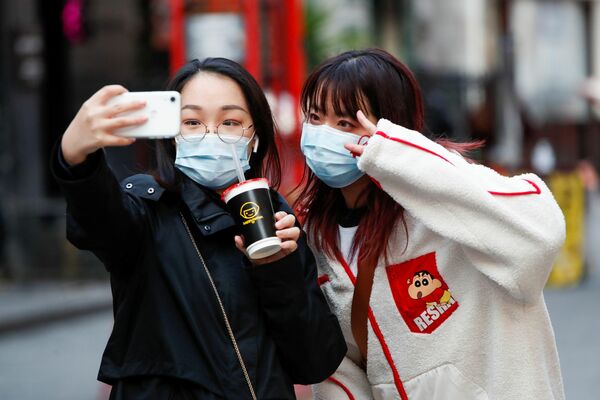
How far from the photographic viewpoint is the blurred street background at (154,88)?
29.9 ft

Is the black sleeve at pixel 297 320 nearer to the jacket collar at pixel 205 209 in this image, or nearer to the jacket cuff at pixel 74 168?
the jacket collar at pixel 205 209

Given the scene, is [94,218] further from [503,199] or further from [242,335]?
[503,199]

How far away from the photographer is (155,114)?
2.23 metres

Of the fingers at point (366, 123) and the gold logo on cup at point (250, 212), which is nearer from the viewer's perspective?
the gold logo on cup at point (250, 212)

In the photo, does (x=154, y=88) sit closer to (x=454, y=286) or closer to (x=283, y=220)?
(x=454, y=286)

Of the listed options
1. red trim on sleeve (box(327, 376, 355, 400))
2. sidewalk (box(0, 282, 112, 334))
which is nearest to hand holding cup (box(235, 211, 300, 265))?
red trim on sleeve (box(327, 376, 355, 400))

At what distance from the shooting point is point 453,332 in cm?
267

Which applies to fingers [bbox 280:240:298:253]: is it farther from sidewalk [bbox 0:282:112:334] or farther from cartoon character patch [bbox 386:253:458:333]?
Answer: sidewalk [bbox 0:282:112:334]

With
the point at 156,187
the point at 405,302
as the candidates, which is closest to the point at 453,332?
the point at 405,302

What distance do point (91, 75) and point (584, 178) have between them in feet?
31.6

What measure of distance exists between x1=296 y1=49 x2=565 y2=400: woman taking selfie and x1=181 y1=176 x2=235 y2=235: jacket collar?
362 mm

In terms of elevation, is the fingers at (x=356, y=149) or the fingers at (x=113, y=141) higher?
the fingers at (x=113, y=141)

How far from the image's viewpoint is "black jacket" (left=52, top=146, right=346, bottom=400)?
2.40m

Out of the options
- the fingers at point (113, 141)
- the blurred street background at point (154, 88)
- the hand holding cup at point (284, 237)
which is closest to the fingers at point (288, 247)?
the hand holding cup at point (284, 237)
